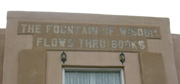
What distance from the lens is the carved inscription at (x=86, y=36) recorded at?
1023 cm

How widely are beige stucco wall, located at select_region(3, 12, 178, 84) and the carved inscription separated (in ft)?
0.47

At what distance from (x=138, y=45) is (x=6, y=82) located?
3869mm

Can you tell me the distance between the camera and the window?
1001cm

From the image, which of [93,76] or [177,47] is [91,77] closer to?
[93,76]

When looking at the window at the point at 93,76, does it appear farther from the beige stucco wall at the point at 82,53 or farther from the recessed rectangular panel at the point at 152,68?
the recessed rectangular panel at the point at 152,68

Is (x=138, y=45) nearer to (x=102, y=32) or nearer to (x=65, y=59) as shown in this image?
(x=102, y=32)

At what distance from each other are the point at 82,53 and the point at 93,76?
715 millimetres

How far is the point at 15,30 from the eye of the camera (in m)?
10.3

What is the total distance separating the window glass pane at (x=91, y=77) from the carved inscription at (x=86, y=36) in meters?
0.70

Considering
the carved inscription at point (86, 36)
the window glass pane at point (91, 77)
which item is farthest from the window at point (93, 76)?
the carved inscription at point (86, 36)

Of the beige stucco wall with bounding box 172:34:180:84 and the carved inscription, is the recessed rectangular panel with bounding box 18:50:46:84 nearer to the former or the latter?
the carved inscription

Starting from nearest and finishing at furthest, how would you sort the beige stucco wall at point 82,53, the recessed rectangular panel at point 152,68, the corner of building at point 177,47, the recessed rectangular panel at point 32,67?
the recessed rectangular panel at point 32,67
the beige stucco wall at point 82,53
the recessed rectangular panel at point 152,68
the corner of building at point 177,47

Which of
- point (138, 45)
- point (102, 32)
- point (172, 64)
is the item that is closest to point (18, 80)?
point (102, 32)

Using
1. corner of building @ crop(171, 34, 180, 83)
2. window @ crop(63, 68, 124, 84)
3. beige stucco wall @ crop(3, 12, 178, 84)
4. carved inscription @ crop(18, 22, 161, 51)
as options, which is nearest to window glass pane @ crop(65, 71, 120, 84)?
window @ crop(63, 68, 124, 84)
